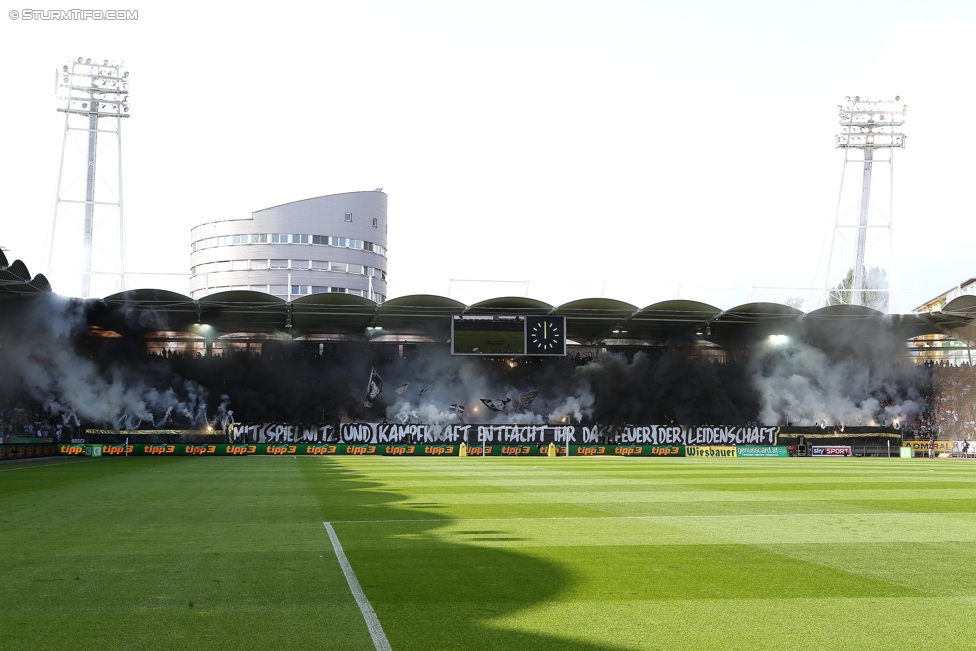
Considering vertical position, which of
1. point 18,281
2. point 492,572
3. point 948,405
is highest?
point 18,281

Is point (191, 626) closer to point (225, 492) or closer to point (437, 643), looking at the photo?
point (437, 643)

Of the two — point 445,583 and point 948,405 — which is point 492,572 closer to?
point 445,583

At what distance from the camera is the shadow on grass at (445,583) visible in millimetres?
7289

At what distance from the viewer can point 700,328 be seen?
63125 mm

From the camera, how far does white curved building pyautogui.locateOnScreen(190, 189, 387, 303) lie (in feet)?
319

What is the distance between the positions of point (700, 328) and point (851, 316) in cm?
1030

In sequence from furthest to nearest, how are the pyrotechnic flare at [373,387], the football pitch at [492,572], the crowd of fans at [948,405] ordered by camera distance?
the crowd of fans at [948,405] < the pyrotechnic flare at [373,387] < the football pitch at [492,572]

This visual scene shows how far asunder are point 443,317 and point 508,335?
521 cm

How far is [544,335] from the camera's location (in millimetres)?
56469

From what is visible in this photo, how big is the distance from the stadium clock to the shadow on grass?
40.3m

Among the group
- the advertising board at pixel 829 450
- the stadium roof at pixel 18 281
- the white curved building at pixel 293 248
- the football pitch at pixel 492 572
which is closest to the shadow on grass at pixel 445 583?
the football pitch at pixel 492 572

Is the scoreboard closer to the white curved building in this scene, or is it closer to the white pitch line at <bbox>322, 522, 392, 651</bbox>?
the white curved building

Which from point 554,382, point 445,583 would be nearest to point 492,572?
point 445,583

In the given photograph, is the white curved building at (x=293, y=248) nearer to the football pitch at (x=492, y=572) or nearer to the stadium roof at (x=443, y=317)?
the stadium roof at (x=443, y=317)
